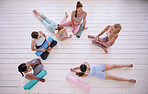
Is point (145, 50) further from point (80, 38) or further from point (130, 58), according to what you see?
point (80, 38)

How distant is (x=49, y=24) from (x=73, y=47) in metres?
0.91

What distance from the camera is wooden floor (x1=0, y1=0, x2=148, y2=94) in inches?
80.7

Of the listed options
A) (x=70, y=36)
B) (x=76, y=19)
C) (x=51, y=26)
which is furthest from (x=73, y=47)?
(x=51, y=26)

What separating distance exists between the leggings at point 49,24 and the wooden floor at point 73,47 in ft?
0.45

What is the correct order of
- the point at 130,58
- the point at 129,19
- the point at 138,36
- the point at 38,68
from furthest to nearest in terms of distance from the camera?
the point at 129,19
the point at 138,36
the point at 130,58
the point at 38,68

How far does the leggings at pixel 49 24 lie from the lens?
2.43m

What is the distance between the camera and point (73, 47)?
7.84 feet

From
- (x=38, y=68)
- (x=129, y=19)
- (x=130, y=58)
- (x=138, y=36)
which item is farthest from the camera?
(x=129, y=19)

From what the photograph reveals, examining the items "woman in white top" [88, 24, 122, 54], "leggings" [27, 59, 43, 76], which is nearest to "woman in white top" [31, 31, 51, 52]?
"leggings" [27, 59, 43, 76]

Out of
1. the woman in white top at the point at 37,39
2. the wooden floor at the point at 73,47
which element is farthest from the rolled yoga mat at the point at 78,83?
the woman in white top at the point at 37,39

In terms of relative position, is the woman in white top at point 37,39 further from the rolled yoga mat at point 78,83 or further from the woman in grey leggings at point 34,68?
the rolled yoga mat at point 78,83

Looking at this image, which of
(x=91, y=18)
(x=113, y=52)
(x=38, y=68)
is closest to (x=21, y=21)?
(x=38, y=68)

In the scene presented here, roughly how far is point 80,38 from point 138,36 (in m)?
1.56

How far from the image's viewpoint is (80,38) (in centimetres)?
248
